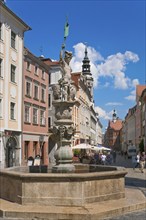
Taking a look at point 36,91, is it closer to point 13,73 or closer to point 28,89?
point 28,89

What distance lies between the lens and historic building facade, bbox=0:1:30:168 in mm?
30172

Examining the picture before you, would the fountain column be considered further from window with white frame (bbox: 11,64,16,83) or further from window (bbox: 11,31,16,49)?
window (bbox: 11,31,16,49)

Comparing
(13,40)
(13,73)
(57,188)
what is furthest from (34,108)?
(57,188)

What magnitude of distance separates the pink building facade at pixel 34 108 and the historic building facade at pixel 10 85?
A: 66.6 inches

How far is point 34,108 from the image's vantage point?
3847cm

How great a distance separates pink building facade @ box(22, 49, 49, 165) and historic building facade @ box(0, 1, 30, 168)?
1692mm

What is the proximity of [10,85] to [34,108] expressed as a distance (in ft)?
23.8

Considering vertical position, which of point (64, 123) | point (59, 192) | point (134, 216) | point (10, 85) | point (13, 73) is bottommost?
point (134, 216)

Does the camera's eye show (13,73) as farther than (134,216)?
Yes

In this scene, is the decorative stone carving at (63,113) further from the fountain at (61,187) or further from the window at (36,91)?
the window at (36,91)

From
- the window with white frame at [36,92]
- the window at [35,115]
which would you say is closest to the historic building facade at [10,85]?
the window at [35,115]

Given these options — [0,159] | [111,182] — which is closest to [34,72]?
[0,159]

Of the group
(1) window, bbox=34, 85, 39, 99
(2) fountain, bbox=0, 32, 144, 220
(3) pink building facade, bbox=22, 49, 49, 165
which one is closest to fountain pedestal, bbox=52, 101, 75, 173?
(2) fountain, bbox=0, 32, 144, 220

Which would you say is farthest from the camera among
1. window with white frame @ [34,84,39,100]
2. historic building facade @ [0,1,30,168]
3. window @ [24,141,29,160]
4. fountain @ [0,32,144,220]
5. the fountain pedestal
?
window with white frame @ [34,84,39,100]
